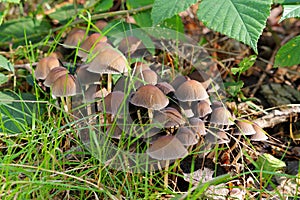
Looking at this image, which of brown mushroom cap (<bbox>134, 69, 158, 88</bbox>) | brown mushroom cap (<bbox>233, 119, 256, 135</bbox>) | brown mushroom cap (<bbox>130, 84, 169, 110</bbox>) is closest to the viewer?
brown mushroom cap (<bbox>130, 84, 169, 110</bbox>)

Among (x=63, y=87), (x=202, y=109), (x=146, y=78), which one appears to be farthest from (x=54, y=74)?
(x=202, y=109)

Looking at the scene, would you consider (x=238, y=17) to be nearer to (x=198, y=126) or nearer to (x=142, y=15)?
(x=198, y=126)

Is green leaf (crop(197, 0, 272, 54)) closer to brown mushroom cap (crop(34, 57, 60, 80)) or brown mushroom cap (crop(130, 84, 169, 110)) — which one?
brown mushroom cap (crop(130, 84, 169, 110))

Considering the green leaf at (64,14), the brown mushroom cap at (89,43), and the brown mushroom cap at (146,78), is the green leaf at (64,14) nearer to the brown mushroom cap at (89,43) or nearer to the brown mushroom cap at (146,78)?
the brown mushroom cap at (89,43)

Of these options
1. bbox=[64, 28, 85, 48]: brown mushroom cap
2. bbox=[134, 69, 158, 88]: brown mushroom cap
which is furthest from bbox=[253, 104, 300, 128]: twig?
bbox=[64, 28, 85, 48]: brown mushroom cap

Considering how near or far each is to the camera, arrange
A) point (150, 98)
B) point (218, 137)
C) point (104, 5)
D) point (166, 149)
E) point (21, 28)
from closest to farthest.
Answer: point (166, 149) < point (150, 98) < point (218, 137) < point (104, 5) < point (21, 28)
